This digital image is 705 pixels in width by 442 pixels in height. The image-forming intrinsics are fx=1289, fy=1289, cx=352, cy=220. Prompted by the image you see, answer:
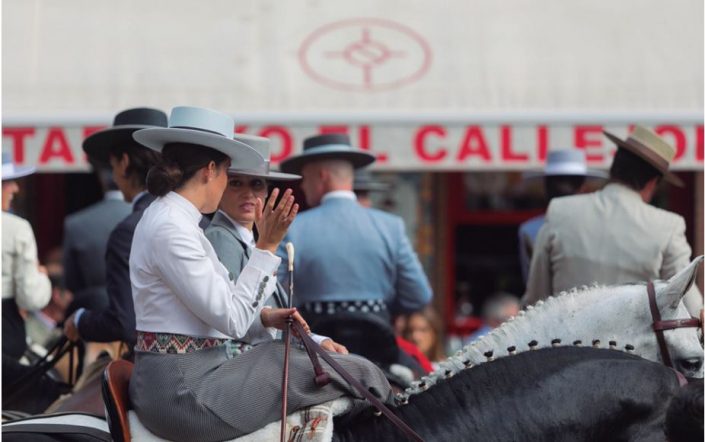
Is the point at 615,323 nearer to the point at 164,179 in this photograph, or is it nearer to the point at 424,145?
the point at 164,179

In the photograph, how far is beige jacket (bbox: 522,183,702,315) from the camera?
5.14 metres

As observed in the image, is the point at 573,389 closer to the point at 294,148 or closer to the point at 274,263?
the point at 274,263

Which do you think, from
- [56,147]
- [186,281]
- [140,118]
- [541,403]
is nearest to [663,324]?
[541,403]

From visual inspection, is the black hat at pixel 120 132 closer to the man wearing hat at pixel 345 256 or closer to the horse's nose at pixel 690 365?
the man wearing hat at pixel 345 256

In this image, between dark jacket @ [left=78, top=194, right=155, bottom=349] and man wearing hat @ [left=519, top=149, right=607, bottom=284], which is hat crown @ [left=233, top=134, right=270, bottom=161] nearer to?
dark jacket @ [left=78, top=194, right=155, bottom=349]

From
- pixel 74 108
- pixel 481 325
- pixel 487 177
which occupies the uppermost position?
pixel 74 108

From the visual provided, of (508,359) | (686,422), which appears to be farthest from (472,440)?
(686,422)

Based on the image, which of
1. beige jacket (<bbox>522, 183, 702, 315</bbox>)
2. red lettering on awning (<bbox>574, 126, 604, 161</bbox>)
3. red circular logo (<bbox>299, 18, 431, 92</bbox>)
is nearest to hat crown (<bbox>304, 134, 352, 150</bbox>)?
beige jacket (<bbox>522, 183, 702, 315</bbox>)

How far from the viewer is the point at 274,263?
339 centimetres

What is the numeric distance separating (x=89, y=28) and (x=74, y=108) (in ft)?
2.95

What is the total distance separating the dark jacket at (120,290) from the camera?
4.71 metres

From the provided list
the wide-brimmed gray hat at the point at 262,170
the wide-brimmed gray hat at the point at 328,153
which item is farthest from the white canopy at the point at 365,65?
the wide-brimmed gray hat at the point at 262,170

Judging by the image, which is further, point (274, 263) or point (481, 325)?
point (481, 325)

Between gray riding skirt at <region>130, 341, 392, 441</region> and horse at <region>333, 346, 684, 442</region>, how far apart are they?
0.11 m
